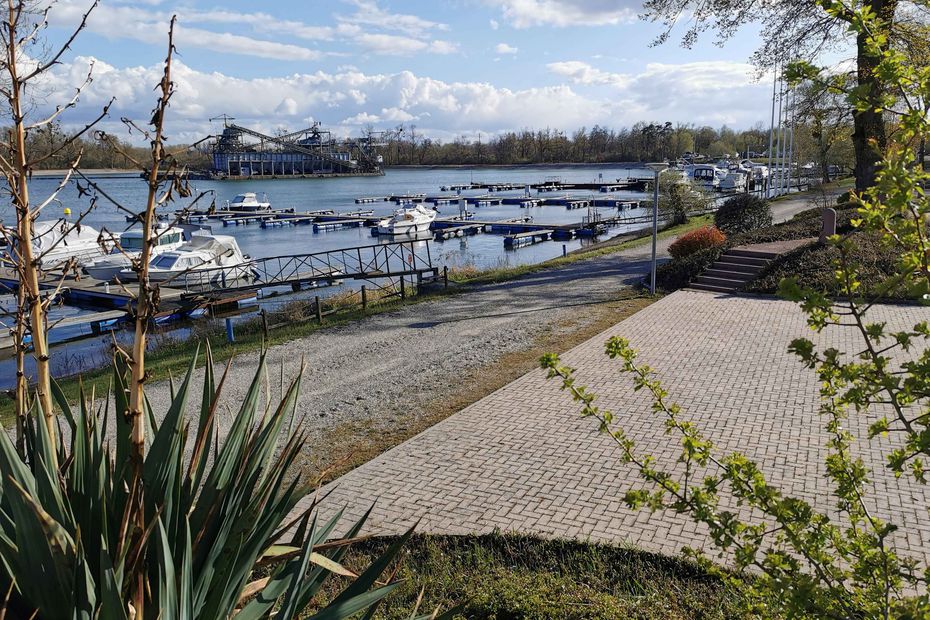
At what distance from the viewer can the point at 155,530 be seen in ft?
8.20

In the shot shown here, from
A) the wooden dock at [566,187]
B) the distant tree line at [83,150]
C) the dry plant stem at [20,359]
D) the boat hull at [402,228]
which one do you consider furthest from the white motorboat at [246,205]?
the dry plant stem at [20,359]

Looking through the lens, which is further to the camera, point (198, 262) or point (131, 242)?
point (131, 242)

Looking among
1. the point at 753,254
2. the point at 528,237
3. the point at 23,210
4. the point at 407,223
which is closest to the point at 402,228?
the point at 407,223

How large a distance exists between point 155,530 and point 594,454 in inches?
238

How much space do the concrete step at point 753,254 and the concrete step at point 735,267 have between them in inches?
15.7

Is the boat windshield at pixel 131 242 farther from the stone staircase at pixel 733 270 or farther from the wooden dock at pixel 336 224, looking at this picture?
the wooden dock at pixel 336 224

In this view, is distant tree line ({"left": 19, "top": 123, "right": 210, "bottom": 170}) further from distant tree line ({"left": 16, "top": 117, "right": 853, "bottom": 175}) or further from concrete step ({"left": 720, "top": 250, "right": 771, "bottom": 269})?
distant tree line ({"left": 16, "top": 117, "right": 853, "bottom": 175})

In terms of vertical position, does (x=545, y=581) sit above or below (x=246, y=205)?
below

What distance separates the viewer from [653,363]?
11.5 metres

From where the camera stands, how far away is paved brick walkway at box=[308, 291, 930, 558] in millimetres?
6441

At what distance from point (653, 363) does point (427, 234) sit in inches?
1653

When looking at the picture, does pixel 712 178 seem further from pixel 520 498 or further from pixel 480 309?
pixel 520 498

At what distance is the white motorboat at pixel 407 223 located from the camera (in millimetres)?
51750

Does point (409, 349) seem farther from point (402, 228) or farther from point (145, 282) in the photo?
point (402, 228)
